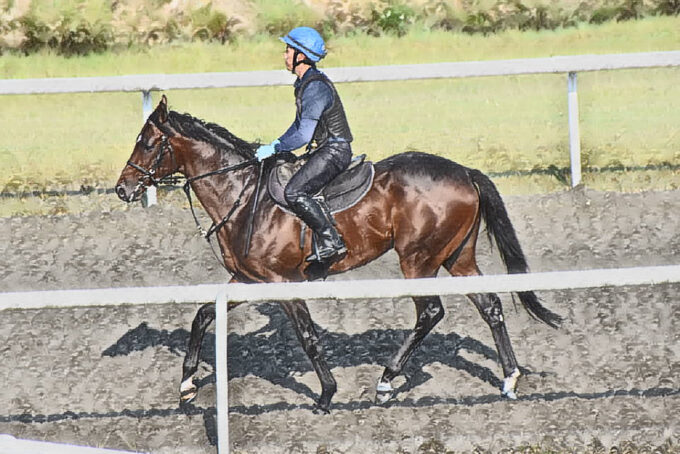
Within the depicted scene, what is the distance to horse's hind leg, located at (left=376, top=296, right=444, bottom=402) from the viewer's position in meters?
7.50

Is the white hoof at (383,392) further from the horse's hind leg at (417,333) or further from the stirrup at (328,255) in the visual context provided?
the stirrup at (328,255)

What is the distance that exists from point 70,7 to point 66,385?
15019 mm

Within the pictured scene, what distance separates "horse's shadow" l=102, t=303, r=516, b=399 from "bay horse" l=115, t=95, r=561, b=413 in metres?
0.41

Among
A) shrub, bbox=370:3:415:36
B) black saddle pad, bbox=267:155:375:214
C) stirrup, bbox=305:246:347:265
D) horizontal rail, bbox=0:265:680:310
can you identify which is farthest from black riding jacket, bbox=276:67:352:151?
shrub, bbox=370:3:415:36

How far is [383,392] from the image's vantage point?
741cm

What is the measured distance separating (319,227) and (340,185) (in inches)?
12.5


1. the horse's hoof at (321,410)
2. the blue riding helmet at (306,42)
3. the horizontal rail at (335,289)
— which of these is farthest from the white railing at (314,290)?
the blue riding helmet at (306,42)

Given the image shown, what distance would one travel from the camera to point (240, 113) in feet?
55.0

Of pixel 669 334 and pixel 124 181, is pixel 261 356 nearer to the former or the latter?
pixel 124 181

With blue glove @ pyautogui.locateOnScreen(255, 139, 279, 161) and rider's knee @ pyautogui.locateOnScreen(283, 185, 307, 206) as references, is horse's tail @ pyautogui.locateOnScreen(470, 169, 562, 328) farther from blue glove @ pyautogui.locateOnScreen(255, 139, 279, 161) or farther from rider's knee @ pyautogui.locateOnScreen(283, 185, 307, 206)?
blue glove @ pyautogui.locateOnScreen(255, 139, 279, 161)

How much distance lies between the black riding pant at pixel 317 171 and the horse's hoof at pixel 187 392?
121 centimetres

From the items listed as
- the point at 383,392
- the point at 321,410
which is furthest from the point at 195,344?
the point at 383,392

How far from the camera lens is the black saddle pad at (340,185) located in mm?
7816

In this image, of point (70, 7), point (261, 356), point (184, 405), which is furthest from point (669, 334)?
point (70, 7)
